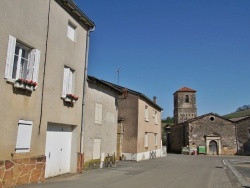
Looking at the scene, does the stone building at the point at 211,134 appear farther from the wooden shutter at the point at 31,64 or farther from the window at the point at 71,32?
the wooden shutter at the point at 31,64

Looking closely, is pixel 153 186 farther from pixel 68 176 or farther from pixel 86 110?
pixel 86 110

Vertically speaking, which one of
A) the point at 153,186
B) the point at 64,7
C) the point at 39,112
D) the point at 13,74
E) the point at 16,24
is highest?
the point at 64,7

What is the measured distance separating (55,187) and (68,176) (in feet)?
10.3

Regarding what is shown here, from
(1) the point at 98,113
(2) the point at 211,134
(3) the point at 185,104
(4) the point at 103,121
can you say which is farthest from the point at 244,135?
(1) the point at 98,113

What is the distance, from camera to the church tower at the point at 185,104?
63.9 metres

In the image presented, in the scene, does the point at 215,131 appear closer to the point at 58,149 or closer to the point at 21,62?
the point at 58,149

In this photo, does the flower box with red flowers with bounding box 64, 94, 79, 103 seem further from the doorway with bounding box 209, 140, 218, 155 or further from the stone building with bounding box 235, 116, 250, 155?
the stone building with bounding box 235, 116, 250, 155

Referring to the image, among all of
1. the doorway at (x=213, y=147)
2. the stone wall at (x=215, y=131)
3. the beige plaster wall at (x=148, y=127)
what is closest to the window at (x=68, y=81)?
the beige plaster wall at (x=148, y=127)

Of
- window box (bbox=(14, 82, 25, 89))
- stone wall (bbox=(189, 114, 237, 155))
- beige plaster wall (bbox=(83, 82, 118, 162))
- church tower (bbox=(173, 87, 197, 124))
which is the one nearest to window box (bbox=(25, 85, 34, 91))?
window box (bbox=(14, 82, 25, 89))

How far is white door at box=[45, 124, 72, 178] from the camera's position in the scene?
12.6 metres

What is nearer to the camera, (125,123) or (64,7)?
(64,7)

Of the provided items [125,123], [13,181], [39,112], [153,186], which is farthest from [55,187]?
[125,123]

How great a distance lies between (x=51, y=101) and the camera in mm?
12188

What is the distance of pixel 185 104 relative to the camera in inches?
2537
